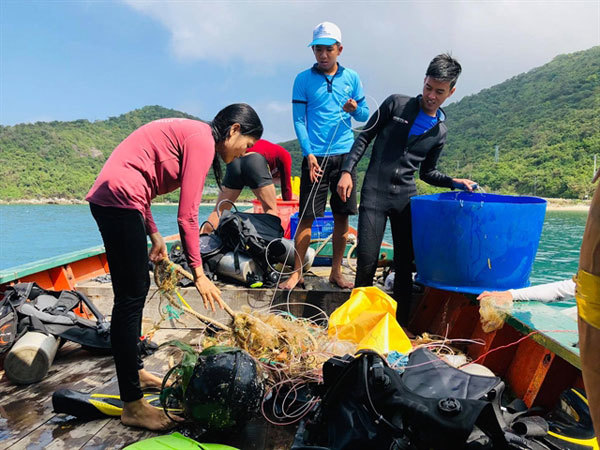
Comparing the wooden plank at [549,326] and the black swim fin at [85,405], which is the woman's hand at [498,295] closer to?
the wooden plank at [549,326]

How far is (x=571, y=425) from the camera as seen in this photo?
1.74 metres

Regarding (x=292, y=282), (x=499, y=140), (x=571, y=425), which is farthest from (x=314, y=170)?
(x=499, y=140)

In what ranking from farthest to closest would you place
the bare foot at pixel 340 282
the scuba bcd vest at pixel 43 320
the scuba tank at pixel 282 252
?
the scuba tank at pixel 282 252, the bare foot at pixel 340 282, the scuba bcd vest at pixel 43 320

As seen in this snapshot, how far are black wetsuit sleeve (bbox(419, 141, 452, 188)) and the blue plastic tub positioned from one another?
0.63 m

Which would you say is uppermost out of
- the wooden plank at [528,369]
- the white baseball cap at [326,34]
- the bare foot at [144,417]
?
the white baseball cap at [326,34]

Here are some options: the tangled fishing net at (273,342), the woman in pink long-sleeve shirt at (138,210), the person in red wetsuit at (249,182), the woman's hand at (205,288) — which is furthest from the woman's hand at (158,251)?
the person in red wetsuit at (249,182)

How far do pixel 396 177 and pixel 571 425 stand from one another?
201 centimetres

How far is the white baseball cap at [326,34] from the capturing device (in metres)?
3.56

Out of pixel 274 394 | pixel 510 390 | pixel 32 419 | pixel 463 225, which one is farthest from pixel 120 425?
pixel 463 225

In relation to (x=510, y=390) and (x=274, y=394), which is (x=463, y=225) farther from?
(x=274, y=394)

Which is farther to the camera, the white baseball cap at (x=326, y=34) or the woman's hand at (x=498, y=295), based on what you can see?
the white baseball cap at (x=326, y=34)

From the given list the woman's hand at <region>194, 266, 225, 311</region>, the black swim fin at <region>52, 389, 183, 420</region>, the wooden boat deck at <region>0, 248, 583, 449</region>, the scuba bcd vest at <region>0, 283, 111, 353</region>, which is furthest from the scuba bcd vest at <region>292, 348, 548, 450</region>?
the scuba bcd vest at <region>0, 283, 111, 353</region>

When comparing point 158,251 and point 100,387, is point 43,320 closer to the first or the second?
point 100,387

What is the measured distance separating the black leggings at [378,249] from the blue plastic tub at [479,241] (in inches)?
13.1
